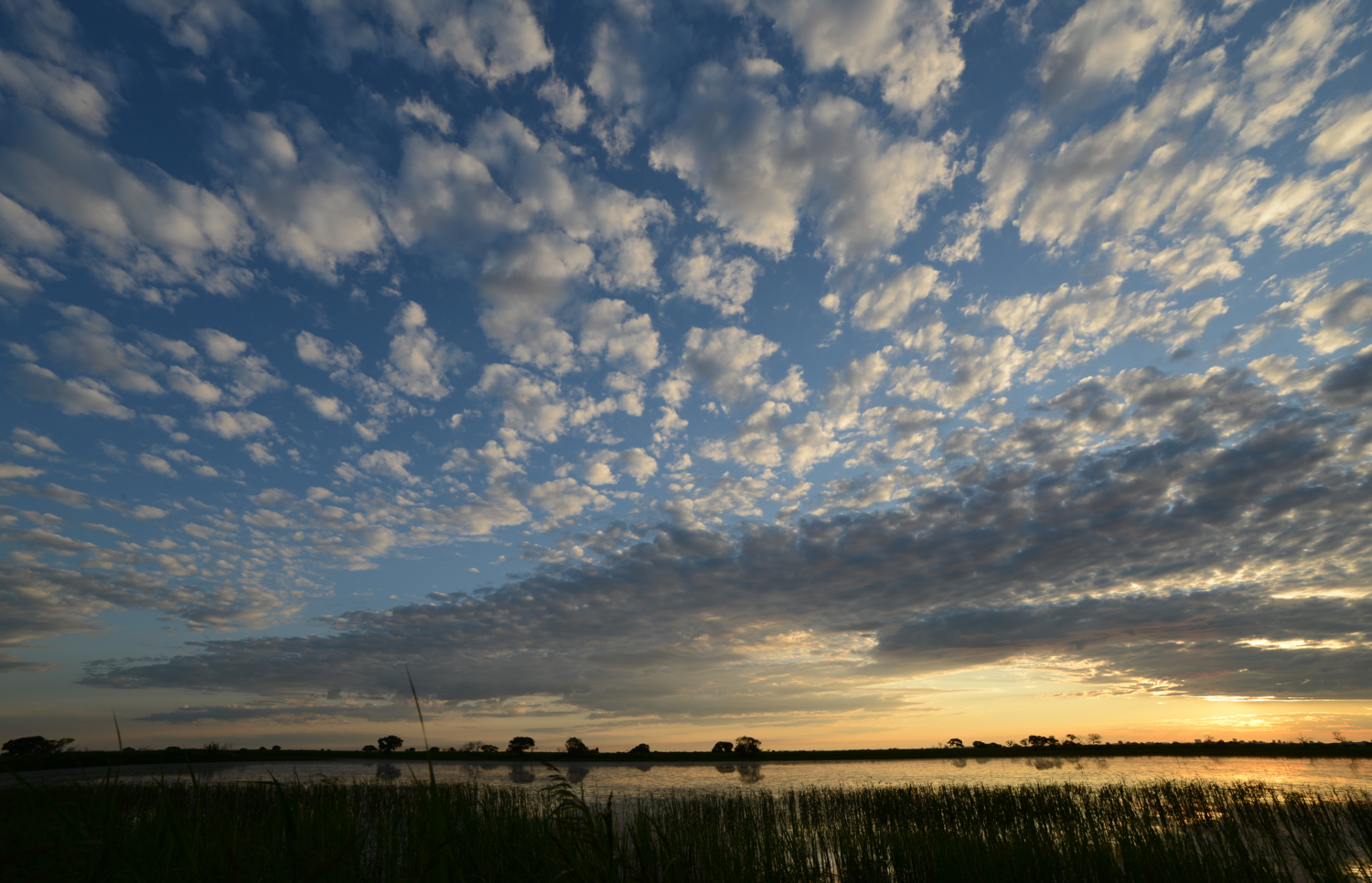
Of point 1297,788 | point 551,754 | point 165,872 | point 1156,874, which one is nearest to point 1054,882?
point 1156,874

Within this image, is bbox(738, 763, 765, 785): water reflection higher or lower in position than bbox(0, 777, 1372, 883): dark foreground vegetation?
higher

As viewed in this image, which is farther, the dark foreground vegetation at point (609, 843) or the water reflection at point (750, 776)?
the water reflection at point (750, 776)

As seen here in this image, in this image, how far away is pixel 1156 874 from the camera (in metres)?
10.9

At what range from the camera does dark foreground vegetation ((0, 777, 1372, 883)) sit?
13.6 feet

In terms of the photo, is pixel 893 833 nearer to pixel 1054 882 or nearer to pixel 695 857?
pixel 1054 882

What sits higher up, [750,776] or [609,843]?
[750,776]

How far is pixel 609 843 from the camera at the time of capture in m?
4.25

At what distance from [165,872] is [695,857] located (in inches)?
414

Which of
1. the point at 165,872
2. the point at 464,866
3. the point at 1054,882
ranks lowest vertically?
the point at 1054,882

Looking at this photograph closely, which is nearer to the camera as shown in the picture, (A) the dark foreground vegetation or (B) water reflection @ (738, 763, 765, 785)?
(A) the dark foreground vegetation

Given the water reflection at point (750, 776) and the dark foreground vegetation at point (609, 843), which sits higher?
the water reflection at point (750, 776)

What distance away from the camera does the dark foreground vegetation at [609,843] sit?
13.6 ft

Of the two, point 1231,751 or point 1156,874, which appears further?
point 1231,751

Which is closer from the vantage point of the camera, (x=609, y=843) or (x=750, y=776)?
(x=609, y=843)
